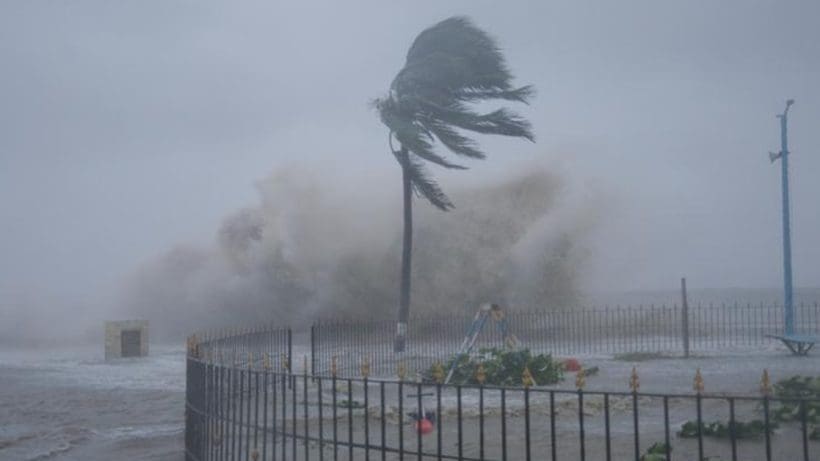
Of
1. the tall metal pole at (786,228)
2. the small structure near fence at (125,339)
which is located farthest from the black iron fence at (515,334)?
the small structure near fence at (125,339)

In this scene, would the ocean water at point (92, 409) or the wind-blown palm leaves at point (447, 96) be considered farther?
the wind-blown palm leaves at point (447, 96)

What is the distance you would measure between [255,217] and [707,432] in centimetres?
3970

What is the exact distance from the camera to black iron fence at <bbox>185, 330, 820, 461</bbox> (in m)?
6.84

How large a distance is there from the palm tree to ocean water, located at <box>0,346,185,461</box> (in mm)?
9131

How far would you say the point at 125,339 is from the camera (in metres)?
29.8

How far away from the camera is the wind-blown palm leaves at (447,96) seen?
27.8 meters

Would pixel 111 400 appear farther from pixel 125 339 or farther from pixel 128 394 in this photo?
pixel 125 339

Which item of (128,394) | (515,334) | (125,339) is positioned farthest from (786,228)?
(125,339)

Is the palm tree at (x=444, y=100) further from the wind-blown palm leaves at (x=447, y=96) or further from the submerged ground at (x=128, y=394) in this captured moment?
the submerged ground at (x=128, y=394)

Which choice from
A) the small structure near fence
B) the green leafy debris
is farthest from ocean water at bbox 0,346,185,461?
the green leafy debris

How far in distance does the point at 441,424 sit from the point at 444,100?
69.3 feet

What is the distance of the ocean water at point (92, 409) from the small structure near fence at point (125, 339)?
0.64 metres

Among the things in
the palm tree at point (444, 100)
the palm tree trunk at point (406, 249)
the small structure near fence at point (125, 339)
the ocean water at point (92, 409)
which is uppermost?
the palm tree at point (444, 100)

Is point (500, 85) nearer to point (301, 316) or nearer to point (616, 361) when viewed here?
point (616, 361)
